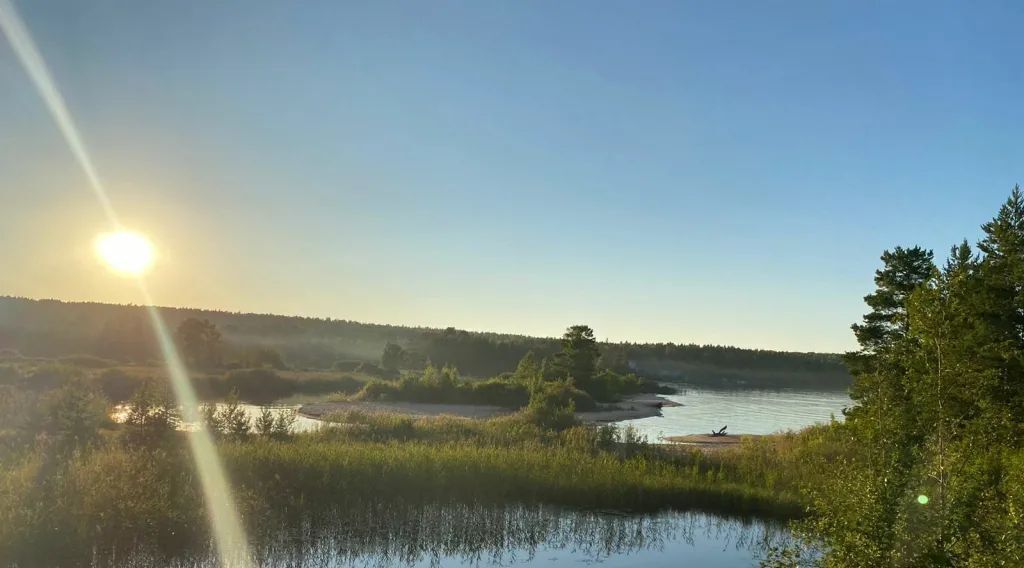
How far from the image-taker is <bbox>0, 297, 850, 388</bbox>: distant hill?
101 metres

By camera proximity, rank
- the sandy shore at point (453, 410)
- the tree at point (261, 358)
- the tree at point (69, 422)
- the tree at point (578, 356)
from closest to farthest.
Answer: the tree at point (69, 422) < the sandy shore at point (453, 410) < the tree at point (578, 356) < the tree at point (261, 358)

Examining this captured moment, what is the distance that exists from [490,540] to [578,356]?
2462 inches

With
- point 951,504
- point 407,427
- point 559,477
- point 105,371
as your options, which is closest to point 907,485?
point 951,504

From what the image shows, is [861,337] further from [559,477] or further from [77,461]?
[77,461]

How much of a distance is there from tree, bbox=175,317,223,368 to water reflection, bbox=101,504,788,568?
69421 mm

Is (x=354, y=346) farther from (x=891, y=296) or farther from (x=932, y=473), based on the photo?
(x=932, y=473)

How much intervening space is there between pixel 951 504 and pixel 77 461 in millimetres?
15975

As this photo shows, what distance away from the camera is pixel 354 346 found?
6309 inches

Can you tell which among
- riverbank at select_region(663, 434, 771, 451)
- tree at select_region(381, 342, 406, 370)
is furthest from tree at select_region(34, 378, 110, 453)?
tree at select_region(381, 342, 406, 370)

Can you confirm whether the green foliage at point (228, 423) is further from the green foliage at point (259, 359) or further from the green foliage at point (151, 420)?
the green foliage at point (259, 359)

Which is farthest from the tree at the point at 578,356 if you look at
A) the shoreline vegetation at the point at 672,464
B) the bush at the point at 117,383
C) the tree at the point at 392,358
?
the bush at the point at 117,383

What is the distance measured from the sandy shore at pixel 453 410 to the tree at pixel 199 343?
1301 inches

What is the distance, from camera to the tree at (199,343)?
81500 millimetres

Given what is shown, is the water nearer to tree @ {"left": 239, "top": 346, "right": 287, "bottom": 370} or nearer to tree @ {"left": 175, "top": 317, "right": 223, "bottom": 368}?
tree @ {"left": 239, "top": 346, "right": 287, "bottom": 370}
